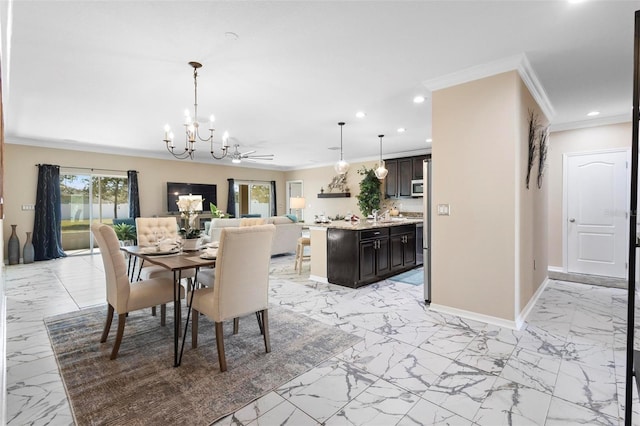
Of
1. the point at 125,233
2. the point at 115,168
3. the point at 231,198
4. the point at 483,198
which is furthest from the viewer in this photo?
the point at 231,198

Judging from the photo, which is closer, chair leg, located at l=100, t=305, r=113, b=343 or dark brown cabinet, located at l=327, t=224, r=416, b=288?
chair leg, located at l=100, t=305, r=113, b=343

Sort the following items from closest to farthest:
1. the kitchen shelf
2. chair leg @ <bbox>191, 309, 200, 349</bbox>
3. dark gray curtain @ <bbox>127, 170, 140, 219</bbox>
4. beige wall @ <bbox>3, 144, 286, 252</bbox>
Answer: chair leg @ <bbox>191, 309, 200, 349</bbox>, beige wall @ <bbox>3, 144, 286, 252</bbox>, dark gray curtain @ <bbox>127, 170, 140, 219</bbox>, the kitchen shelf

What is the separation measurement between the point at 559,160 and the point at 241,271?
5.66 meters

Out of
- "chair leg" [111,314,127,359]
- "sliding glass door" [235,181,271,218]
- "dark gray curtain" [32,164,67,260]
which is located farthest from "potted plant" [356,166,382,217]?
"dark gray curtain" [32,164,67,260]

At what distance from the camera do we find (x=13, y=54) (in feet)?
9.18

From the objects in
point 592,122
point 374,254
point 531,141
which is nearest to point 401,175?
point 592,122

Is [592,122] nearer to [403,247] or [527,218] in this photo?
[527,218]

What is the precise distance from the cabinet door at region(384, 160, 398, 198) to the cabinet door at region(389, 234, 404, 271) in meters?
3.20

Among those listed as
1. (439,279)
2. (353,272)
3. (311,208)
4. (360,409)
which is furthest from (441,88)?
(311,208)

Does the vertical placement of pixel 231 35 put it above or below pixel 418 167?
above

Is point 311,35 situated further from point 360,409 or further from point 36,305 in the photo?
point 36,305

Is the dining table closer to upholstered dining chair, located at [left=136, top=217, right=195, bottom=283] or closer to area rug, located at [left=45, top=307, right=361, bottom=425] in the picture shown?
area rug, located at [left=45, top=307, right=361, bottom=425]

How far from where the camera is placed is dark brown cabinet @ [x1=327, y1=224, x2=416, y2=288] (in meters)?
4.37

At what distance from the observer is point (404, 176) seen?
805 centimetres
